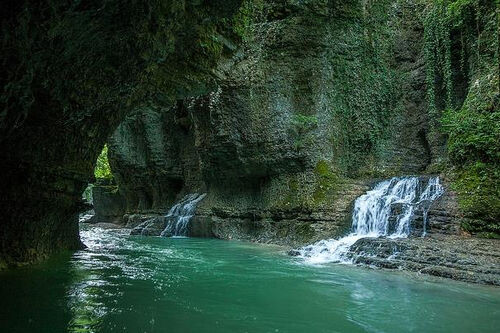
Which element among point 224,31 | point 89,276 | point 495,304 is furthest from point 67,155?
point 495,304

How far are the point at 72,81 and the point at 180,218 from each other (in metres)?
14.0

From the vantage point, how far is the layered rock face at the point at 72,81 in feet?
12.1

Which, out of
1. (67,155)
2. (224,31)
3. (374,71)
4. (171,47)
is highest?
(374,71)

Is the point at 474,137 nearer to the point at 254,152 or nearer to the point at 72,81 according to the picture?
the point at 254,152

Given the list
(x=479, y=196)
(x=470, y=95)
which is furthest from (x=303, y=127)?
(x=479, y=196)

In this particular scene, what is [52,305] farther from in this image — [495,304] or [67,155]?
[495,304]

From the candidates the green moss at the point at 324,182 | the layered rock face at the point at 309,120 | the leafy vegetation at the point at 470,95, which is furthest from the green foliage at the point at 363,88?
the leafy vegetation at the point at 470,95

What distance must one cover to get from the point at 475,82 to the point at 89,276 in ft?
42.9

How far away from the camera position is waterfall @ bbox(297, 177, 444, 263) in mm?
11148

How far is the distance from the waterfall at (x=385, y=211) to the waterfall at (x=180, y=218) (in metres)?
7.75

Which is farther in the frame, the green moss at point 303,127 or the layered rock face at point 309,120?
the green moss at point 303,127

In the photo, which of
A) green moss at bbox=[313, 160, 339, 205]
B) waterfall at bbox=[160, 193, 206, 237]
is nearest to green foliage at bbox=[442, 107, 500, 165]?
green moss at bbox=[313, 160, 339, 205]

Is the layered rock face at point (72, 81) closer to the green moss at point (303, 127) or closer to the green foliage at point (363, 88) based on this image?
the green moss at point (303, 127)

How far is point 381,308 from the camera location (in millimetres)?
5281
